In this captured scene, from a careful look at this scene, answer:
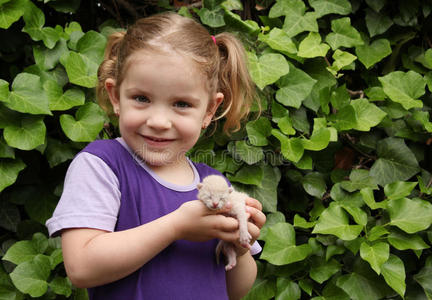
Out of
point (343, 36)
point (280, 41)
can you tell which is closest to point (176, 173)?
point (280, 41)

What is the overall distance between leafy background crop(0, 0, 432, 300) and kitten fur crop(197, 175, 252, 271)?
0.51 metres

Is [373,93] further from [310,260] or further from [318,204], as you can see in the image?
[310,260]

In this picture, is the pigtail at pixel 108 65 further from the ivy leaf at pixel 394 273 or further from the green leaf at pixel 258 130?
the ivy leaf at pixel 394 273

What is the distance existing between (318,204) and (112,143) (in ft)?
3.10

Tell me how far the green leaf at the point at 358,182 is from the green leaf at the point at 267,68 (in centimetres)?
47

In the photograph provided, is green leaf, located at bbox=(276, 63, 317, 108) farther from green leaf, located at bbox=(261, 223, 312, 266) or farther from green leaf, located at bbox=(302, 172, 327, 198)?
green leaf, located at bbox=(261, 223, 312, 266)

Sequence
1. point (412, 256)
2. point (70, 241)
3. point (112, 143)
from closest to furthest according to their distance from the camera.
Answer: point (70, 241) < point (112, 143) < point (412, 256)

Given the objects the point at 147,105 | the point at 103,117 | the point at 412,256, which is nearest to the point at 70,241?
the point at 147,105

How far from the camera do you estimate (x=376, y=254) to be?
1402mm

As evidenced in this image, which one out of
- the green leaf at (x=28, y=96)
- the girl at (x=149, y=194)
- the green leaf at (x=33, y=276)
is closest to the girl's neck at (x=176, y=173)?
the girl at (x=149, y=194)

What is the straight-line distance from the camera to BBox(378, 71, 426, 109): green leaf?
1.65 metres

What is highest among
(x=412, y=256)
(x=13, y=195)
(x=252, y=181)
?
(x=252, y=181)

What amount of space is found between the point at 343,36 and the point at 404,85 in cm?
31

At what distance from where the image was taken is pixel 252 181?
154cm
